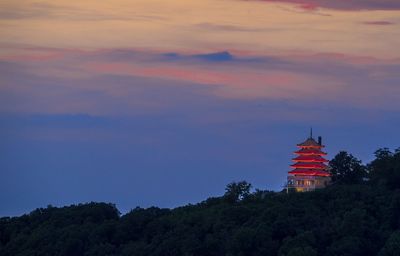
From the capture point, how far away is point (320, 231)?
6744 centimetres

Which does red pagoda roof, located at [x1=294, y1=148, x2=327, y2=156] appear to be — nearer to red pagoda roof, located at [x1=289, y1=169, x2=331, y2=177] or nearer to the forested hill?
red pagoda roof, located at [x1=289, y1=169, x2=331, y2=177]

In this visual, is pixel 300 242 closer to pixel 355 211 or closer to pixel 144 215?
pixel 355 211

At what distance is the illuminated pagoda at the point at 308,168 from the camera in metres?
94.8

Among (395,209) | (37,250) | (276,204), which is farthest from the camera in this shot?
(37,250)

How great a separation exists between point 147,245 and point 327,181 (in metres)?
22.2

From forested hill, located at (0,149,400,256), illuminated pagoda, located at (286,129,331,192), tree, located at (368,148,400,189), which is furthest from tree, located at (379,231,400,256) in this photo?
illuminated pagoda, located at (286,129,331,192)

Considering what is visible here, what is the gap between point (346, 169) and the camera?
83.3m

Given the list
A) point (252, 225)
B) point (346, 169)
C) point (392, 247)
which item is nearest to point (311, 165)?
point (346, 169)

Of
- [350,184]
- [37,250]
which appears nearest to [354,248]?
[350,184]

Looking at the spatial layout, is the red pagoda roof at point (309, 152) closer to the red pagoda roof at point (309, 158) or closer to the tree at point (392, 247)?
the red pagoda roof at point (309, 158)

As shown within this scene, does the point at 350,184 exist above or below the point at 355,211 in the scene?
above

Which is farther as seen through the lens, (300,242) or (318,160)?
(318,160)

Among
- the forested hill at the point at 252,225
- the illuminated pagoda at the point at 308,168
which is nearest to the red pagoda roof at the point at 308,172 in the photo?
the illuminated pagoda at the point at 308,168

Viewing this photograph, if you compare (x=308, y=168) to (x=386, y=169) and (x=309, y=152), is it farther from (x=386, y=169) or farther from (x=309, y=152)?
(x=386, y=169)
